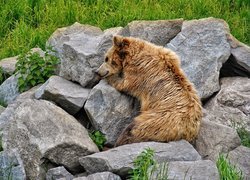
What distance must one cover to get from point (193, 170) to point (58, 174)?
1.40m

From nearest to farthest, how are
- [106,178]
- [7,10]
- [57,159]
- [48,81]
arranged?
[106,178], [57,159], [48,81], [7,10]

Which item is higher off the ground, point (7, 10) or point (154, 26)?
point (154, 26)

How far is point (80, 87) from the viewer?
989 centimetres

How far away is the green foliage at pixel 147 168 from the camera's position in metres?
7.37

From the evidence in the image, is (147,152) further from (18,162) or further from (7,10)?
(7,10)

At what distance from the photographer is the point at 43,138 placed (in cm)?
852

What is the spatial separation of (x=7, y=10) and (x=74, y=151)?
18.1 ft

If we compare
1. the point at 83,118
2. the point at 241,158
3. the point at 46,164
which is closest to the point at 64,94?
the point at 83,118

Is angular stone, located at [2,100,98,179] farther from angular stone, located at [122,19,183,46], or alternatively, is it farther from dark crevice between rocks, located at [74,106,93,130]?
angular stone, located at [122,19,183,46]

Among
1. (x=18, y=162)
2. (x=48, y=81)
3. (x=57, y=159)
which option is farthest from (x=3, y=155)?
(x=48, y=81)

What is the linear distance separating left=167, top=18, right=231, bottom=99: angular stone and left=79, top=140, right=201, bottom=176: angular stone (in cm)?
208

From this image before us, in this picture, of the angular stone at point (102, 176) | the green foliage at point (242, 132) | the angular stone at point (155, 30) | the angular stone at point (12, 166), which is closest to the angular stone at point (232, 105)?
the green foliage at point (242, 132)

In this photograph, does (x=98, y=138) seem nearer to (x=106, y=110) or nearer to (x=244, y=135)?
(x=106, y=110)

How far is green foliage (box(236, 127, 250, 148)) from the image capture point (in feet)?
31.5
